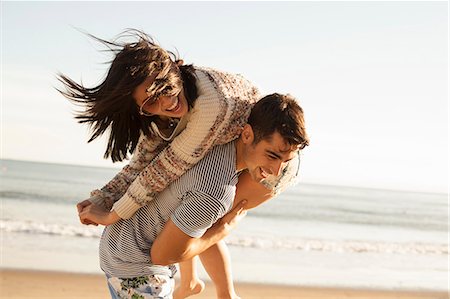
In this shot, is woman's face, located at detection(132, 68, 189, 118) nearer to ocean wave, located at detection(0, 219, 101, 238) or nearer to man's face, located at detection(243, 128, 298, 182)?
man's face, located at detection(243, 128, 298, 182)

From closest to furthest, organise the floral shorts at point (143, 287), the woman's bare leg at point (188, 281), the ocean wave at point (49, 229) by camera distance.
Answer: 1. the floral shorts at point (143, 287)
2. the woman's bare leg at point (188, 281)
3. the ocean wave at point (49, 229)

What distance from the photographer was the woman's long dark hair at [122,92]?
305 centimetres

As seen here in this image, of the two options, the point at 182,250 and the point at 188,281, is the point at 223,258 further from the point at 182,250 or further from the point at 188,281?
the point at 182,250

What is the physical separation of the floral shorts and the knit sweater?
268 mm

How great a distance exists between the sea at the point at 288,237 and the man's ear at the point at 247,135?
19.6 ft

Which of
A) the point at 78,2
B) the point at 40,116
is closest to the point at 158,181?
the point at 78,2

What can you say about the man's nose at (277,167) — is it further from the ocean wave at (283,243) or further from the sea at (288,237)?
the ocean wave at (283,243)

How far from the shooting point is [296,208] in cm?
2197

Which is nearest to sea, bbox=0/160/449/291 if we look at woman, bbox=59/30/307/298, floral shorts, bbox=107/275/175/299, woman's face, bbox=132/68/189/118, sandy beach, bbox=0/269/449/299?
sandy beach, bbox=0/269/449/299

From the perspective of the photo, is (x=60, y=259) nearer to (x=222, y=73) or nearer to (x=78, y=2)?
(x=222, y=73)

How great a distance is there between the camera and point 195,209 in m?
3.06

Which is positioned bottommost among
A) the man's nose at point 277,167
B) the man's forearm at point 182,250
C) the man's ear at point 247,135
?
the man's forearm at point 182,250

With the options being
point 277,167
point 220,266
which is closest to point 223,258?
point 220,266

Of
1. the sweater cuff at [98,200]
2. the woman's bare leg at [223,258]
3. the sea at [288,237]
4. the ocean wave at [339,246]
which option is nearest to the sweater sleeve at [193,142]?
the sweater cuff at [98,200]
